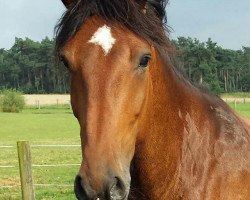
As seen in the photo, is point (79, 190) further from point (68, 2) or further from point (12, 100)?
point (12, 100)

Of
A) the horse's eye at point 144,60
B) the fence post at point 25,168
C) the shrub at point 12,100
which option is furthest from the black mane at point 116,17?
the shrub at point 12,100

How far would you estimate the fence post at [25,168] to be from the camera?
24.0 feet

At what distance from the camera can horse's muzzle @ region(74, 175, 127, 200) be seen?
2.23 metres

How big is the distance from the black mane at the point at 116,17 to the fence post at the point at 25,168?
15.5 ft

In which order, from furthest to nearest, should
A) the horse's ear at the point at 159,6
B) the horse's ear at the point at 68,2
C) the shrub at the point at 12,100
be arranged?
the shrub at the point at 12,100, the horse's ear at the point at 159,6, the horse's ear at the point at 68,2

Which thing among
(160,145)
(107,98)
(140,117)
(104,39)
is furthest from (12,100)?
(107,98)

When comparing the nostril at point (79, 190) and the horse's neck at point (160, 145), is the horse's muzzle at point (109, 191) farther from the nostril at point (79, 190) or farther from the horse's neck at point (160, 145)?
the horse's neck at point (160, 145)

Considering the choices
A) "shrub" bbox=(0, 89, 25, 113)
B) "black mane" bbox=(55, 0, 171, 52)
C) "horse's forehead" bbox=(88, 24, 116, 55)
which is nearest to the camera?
"horse's forehead" bbox=(88, 24, 116, 55)

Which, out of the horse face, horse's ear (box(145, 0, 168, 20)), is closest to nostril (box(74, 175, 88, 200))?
the horse face

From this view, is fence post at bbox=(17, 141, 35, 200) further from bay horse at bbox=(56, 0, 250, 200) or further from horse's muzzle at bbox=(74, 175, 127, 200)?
horse's muzzle at bbox=(74, 175, 127, 200)

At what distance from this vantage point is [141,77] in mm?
2609

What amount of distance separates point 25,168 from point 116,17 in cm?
526

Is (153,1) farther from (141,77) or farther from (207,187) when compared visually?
(207,187)

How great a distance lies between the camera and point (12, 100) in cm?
5338
